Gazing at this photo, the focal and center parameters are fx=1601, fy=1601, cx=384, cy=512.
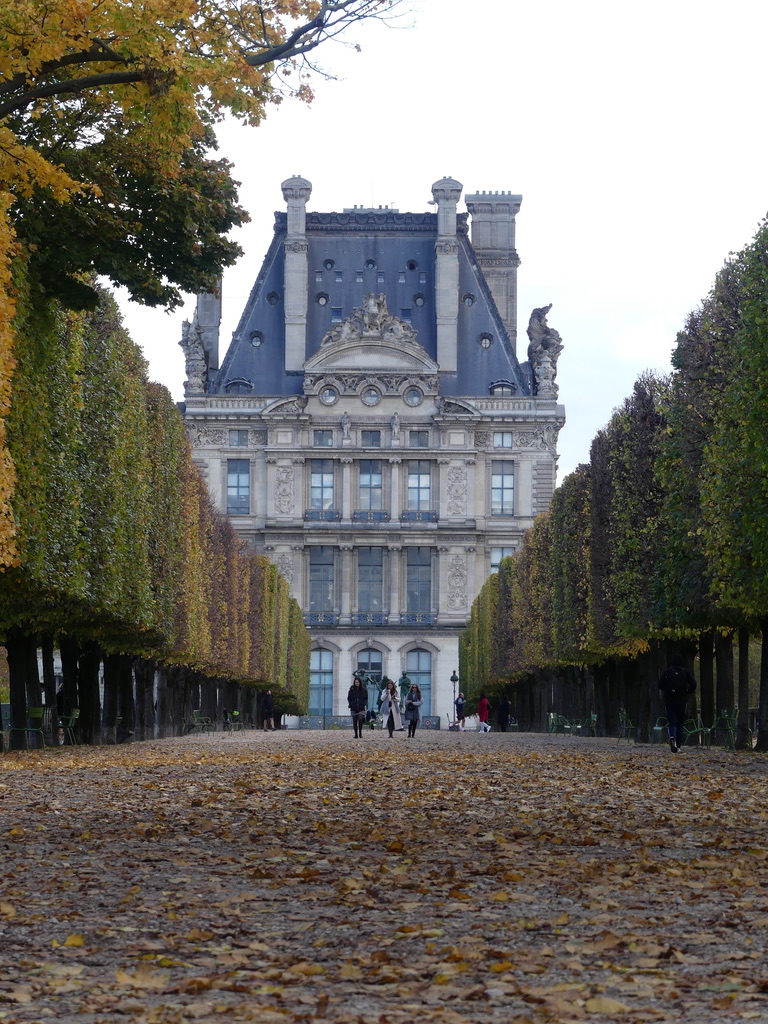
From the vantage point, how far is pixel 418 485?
106500mm

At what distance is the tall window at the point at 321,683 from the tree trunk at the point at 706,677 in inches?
2657

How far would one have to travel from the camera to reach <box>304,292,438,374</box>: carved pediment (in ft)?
338

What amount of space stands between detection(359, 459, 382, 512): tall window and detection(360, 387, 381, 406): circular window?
3.95 meters

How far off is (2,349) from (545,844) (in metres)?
12.5

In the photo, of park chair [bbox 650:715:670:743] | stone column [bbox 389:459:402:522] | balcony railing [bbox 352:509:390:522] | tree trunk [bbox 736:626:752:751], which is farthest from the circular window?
tree trunk [bbox 736:626:752:751]

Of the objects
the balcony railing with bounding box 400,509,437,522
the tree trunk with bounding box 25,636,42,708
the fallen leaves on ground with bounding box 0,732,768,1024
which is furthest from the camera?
the balcony railing with bounding box 400,509,437,522

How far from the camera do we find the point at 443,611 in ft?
347

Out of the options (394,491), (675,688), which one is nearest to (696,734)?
(675,688)

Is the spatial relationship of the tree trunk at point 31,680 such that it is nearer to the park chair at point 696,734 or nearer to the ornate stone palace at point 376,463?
the park chair at point 696,734

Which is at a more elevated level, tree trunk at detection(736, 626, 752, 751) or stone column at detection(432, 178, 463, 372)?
stone column at detection(432, 178, 463, 372)

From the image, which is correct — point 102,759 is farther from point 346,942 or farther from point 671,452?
point 346,942

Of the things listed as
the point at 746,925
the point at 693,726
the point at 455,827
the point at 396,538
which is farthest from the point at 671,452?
the point at 396,538

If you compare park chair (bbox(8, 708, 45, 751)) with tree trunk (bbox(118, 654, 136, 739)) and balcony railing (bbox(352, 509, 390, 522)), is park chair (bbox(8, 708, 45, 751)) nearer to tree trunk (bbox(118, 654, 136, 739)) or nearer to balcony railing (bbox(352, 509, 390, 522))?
tree trunk (bbox(118, 654, 136, 739))

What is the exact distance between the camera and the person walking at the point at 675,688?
28.4 meters
